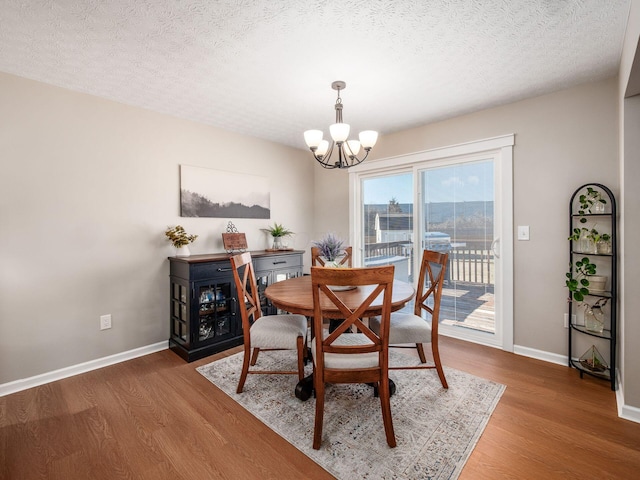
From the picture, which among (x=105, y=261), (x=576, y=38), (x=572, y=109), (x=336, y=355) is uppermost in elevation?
(x=576, y=38)

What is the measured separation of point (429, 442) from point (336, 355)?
711 mm

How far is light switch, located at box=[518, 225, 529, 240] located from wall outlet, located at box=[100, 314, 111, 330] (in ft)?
12.9

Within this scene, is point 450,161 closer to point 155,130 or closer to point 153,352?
point 155,130

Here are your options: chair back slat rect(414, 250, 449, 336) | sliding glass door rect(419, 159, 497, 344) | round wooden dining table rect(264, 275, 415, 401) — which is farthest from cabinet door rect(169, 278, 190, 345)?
sliding glass door rect(419, 159, 497, 344)

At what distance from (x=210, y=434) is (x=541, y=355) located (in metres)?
2.86

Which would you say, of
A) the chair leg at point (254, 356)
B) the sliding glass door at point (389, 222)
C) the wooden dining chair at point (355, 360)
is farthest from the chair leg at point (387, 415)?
the sliding glass door at point (389, 222)

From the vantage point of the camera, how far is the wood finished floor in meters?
1.56

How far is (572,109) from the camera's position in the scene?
2.59 meters

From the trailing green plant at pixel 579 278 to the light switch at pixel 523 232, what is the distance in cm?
42

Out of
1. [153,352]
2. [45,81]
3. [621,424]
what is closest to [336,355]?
[621,424]

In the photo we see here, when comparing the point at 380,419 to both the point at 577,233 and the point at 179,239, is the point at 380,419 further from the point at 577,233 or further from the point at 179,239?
the point at 179,239

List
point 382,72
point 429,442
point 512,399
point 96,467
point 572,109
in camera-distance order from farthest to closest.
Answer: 1. point 572,109
2. point 382,72
3. point 512,399
4. point 429,442
5. point 96,467

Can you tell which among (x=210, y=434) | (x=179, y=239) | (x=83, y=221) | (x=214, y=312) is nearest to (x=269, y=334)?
(x=210, y=434)

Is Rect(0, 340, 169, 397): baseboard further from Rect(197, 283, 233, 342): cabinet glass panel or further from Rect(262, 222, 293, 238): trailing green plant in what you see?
Rect(262, 222, 293, 238): trailing green plant
